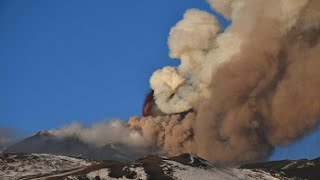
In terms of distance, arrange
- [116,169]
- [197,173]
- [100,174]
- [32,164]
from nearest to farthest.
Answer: [100,174] < [116,169] < [197,173] < [32,164]

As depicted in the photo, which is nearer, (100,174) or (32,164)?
(100,174)

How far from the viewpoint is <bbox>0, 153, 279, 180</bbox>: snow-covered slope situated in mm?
133500

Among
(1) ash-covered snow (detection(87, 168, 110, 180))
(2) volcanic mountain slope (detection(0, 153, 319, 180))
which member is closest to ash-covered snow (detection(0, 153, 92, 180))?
(2) volcanic mountain slope (detection(0, 153, 319, 180))

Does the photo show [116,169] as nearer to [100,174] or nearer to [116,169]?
[116,169]

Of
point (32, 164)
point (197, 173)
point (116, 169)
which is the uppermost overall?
point (32, 164)

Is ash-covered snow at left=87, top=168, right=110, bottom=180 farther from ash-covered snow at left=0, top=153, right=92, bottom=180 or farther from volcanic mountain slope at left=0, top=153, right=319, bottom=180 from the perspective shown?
ash-covered snow at left=0, top=153, right=92, bottom=180

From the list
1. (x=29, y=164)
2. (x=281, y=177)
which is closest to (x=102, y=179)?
(x=29, y=164)

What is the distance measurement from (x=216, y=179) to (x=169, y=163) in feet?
48.8

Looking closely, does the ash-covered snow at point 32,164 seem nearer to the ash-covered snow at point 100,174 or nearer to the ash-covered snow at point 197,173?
the ash-covered snow at point 100,174

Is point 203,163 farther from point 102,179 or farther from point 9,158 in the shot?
point 9,158

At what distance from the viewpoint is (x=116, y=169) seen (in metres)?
137

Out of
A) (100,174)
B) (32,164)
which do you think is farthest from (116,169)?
(32,164)

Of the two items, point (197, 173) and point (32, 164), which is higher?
point (32, 164)

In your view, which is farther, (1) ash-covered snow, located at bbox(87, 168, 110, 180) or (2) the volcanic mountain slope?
(2) the volcanic mountain slope
